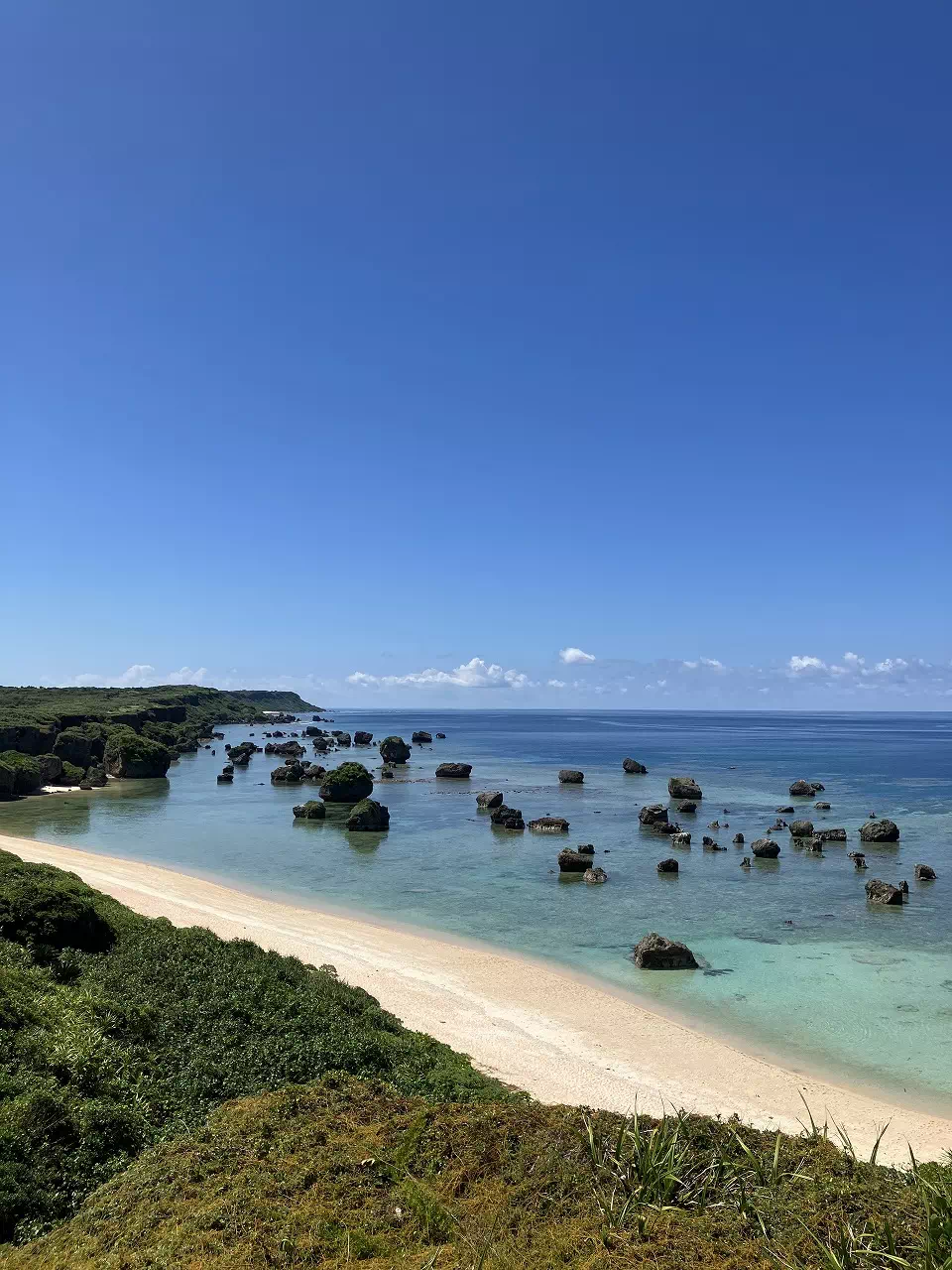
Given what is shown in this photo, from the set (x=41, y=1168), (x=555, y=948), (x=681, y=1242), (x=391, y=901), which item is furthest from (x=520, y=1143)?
(x=391, y=901)

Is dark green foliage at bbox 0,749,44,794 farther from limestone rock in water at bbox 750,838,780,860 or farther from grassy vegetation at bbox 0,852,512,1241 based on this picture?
limestone rock in water at bbox 750,838,780,860

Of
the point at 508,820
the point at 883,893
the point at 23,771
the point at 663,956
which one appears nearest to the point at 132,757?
the point at 23,771

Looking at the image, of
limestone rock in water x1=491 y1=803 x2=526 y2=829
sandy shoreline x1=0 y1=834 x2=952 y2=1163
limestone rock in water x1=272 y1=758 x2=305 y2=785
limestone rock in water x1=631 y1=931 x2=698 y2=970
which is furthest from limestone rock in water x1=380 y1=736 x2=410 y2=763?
limestone rock in water x1=631 y1=931 x2=698 y2=970

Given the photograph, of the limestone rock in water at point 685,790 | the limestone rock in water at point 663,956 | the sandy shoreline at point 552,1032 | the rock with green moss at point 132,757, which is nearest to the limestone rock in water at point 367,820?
the sandy shoreline at point 552,1032

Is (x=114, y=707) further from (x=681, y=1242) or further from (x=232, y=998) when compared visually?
(x=681, y=1242)

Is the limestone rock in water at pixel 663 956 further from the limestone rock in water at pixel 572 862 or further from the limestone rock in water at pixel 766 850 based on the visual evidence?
the limestone rock in water at pixel 766 850

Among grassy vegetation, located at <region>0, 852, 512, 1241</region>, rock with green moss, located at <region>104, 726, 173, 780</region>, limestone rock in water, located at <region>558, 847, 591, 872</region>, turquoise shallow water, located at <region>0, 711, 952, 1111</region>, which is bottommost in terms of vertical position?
turquoise shallow water, located at <region>0, 711, 952, 1111</region>
